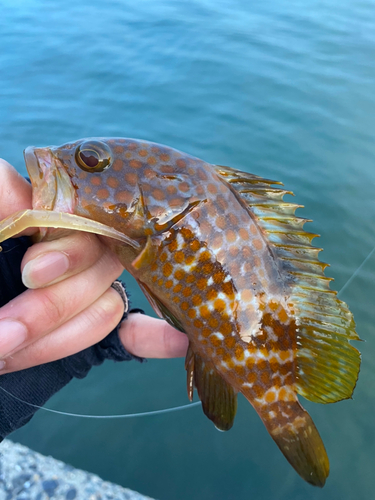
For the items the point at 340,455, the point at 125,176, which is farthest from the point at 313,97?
the point at 125,176

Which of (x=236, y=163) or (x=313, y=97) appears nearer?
(x=236, y=163)

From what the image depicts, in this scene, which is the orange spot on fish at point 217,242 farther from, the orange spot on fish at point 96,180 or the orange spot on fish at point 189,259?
the orange spot on fish at point 96,180

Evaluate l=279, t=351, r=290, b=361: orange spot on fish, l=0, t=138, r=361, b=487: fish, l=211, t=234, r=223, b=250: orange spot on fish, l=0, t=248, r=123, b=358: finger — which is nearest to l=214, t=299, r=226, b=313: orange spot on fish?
l=0, t=138, r=361, b=487: fish

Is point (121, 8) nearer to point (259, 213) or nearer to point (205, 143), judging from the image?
point (205, 143)

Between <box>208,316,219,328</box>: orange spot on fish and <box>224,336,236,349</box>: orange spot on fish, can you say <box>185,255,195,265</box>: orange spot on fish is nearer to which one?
<box>208,316,219,328</box>: orange spot on fish

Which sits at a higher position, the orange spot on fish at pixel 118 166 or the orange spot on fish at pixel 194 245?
the orange spot on fish at pixel 118 166

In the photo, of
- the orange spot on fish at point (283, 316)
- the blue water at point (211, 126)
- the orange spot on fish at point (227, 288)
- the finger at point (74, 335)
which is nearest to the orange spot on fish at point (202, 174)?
the orange spot on fish at point (227, 288)

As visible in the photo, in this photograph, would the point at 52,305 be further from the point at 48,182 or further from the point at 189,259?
the point at 189,259

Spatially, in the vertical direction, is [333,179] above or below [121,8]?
below

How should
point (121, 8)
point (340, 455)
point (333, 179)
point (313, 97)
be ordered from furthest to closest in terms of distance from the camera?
point (121, 8) → point (313, 97) → point (333, 179) → point (340, 455)
